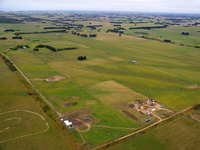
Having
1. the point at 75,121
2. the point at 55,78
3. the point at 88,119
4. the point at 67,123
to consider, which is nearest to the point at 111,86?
the point at 88,119

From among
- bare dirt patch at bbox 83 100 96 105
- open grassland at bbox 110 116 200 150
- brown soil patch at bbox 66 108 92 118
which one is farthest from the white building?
open grassland at bbox 110 116 200 150

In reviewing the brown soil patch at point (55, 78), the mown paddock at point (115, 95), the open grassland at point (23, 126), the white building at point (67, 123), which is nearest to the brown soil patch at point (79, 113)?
the white building at point (67, 123)

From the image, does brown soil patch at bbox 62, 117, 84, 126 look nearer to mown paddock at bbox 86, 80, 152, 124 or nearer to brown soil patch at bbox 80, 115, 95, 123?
brown soil patch at bbox 80, 115, 95, 123

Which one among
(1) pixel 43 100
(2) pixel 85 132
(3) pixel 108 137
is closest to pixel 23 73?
(1) pixel 43 100

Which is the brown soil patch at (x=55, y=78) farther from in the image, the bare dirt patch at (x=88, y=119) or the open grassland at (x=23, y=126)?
the bare dirt patch at (x=88, y=119)

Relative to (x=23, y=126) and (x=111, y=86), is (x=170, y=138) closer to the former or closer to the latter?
(x=111, y=86)

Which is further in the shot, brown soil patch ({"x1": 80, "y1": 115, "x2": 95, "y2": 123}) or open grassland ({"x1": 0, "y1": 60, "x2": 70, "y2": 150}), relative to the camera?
brown soil patch ({"x1": 80, "y1": 115, "x2": 95, "y2": 123})

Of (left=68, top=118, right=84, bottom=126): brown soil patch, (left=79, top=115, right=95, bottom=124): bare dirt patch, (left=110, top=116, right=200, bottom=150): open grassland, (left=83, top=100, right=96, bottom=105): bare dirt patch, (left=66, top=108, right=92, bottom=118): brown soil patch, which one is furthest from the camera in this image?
(left=83, top=100, right=96, bottom=105): bare dirt patch
